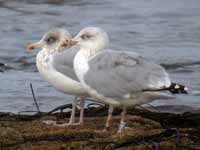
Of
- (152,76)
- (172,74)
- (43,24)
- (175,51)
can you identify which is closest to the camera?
(152,76)

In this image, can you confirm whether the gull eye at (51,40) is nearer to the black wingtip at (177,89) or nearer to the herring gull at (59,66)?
the herring gull at (59,66)

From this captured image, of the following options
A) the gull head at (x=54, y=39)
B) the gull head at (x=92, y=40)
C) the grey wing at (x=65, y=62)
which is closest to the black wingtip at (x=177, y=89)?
the gull head at (x=92, y=40)

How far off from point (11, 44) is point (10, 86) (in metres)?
3.63

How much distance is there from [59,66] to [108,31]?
8.11 metres

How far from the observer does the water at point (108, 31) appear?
1027 cm

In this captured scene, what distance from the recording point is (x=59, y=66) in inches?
283

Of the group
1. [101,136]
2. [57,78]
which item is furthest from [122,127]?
[57,78]

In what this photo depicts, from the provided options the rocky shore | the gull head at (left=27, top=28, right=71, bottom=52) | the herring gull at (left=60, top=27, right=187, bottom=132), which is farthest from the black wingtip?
the gull head at (left=27, top=28, right=71, bottom=52)

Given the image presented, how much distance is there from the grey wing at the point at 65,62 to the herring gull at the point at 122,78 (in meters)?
0.37

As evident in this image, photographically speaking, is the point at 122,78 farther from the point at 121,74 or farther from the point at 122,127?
the point at 122,127

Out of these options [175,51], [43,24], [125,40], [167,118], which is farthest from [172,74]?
[43,24]

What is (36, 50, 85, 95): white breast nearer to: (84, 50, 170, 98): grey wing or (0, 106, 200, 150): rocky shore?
(0, 106, 200, 150): rocky shore

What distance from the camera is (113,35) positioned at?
1491 centimetres

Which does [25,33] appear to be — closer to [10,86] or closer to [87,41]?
[10,86]
